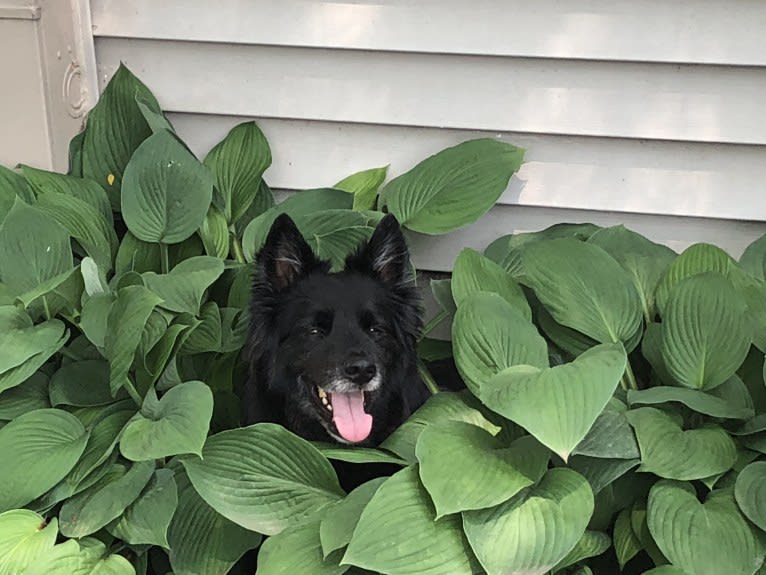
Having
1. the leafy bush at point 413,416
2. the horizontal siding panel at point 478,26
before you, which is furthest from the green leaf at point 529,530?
the horizontal siding panel at point 478,26

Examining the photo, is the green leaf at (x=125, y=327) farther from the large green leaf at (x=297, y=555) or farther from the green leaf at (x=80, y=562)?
the large green leaf at (x=297, y=555)

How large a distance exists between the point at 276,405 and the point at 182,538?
0.42 metres

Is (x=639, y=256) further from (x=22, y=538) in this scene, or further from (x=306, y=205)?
(x=22, y=538)

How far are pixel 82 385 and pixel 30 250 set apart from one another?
423 millimetres

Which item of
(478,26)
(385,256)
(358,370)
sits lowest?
(358,370)

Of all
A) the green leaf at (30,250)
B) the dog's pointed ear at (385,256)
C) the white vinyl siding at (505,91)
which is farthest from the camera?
the white vinyl siding at (505,91)

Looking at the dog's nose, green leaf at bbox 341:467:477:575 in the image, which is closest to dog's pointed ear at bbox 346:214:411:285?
the dog's nose

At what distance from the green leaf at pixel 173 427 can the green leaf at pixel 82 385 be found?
0.28m

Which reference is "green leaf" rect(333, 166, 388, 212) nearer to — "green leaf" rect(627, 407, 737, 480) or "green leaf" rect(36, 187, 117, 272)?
"green leaf" rect(36, 187, 117, 272)

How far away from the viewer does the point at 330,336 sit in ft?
7.55

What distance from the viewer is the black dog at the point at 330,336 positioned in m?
2.31

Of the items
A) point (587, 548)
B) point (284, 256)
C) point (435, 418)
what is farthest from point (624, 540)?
point (284, 256)

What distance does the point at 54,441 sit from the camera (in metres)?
2.29

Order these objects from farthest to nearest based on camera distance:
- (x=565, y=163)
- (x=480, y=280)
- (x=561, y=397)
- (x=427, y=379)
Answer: (x=565, y=163) < (x=427, y=379) < (x=480, y=280) < (x=561, y=397)
